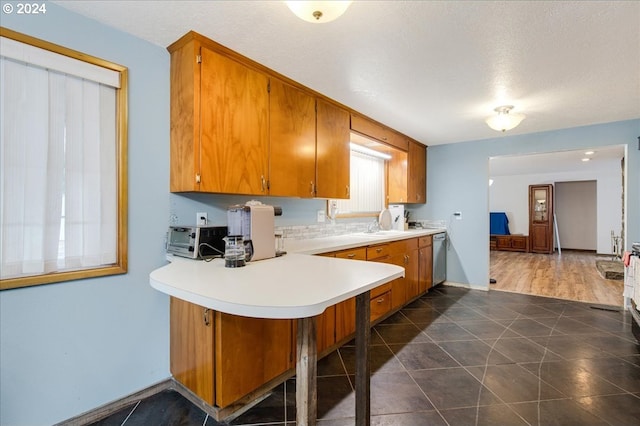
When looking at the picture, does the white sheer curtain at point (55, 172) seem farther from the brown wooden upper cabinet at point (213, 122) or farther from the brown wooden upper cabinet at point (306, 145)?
the brown wooden upper cabinet at point (306, 145)

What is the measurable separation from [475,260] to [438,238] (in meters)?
0.64

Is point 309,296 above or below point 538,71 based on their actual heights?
below

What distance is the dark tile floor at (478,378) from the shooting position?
165cm

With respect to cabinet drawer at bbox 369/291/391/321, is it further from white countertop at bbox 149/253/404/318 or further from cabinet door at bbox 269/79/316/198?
white countertop at bbox 149/253/404/318

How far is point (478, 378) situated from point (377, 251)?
1.29 meters

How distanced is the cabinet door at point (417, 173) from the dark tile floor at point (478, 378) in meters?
1.89

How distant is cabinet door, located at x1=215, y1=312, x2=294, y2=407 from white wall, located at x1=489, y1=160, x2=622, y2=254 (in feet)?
27.5

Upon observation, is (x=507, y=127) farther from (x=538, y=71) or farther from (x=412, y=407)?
(x=412, y=407)

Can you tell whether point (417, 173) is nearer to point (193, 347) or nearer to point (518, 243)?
point (193, 347)

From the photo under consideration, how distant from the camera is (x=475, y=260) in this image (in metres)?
4.35

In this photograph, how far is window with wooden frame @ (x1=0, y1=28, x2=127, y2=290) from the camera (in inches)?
54.2

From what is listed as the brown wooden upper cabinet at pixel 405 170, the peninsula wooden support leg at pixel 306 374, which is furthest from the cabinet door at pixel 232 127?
the brown wooden upper cabinet at pixel 405 170

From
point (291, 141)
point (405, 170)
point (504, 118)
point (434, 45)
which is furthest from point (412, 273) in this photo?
point (434, 45)

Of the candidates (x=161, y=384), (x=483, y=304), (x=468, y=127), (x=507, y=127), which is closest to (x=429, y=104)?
(x=507, y=127)
